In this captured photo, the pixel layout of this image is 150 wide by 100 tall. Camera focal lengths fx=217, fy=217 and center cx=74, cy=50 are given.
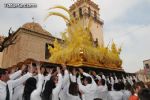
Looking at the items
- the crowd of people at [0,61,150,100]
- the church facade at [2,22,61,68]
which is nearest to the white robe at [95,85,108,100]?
the crowd of people at [0,61,150,100]

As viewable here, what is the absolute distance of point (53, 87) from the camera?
5242 mm

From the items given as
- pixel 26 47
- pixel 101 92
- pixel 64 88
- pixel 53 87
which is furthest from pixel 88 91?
pixel 26 47

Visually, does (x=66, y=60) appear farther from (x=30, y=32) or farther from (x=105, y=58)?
(x=30, y=32)

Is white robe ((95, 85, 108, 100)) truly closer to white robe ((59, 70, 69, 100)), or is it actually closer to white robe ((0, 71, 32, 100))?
white robe ((59, 70, 69, 100))

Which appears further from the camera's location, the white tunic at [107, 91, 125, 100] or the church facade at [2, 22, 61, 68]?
the church facade at [2, 22, 61, 68]

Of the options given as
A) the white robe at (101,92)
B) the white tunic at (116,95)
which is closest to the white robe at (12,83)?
the white robe at (101,92)

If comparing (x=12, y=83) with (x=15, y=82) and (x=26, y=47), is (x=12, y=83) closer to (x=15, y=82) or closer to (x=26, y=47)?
(x=15, y=82)

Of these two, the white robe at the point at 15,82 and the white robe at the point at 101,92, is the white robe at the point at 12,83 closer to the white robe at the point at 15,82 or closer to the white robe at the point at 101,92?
the white robe at the point at 15,82

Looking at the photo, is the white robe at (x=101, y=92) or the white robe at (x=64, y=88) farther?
the white robe at (x=101, y=92)

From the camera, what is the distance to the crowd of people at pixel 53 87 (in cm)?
491

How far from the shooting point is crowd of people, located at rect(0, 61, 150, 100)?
4910 mm

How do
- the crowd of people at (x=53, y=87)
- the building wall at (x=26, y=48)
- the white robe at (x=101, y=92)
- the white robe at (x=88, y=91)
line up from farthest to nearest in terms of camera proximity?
the building wall at (x=26, y=48)
the white robe at (x=101, y=92)
the white robe at (x=88, y=91)
the crowd of people at (x=53, y=87)

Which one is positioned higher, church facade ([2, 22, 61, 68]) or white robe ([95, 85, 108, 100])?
church facade ([2, 22, 61, 68])

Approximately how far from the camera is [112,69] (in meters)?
9.45
